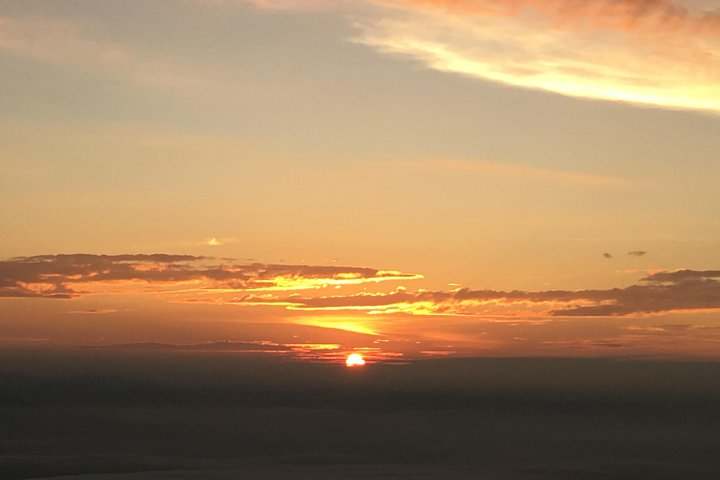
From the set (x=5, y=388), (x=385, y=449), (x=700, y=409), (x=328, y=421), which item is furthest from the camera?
(x=5, y=388)

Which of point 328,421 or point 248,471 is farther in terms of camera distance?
point 328,421

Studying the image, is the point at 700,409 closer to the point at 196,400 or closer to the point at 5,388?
the point at 196,400

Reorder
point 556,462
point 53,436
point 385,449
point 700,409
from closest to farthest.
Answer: point 556,462
point 385,449
point 53,436
point 700,409

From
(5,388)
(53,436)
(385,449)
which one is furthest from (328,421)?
(5,388)

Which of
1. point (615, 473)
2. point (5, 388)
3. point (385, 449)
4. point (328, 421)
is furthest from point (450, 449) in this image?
point (5, 388)

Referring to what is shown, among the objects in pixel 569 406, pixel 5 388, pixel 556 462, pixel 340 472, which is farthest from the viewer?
pixel 5 388

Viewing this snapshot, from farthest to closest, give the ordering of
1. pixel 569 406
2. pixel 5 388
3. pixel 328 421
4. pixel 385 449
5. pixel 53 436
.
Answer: pixel 5 388 → pixel 569 406 → pixel 328 421 → pixel 53 436 → pixel 385 449

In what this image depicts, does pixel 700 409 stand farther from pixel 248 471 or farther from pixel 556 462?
pixel 248 471

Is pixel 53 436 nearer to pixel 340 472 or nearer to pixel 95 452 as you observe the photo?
pixel 95 452

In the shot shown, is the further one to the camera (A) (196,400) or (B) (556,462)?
(A) (196,400)
